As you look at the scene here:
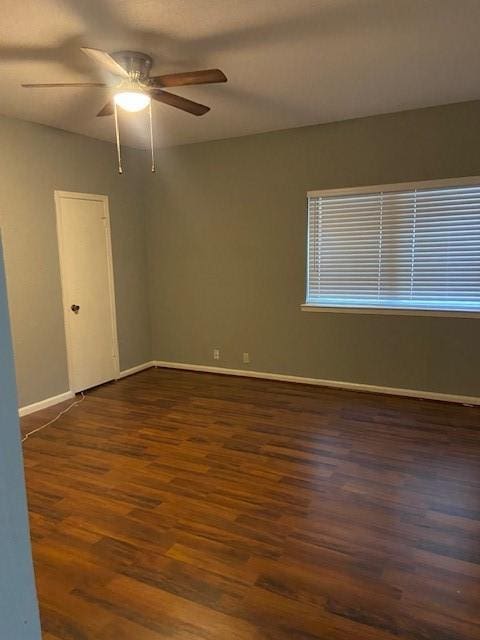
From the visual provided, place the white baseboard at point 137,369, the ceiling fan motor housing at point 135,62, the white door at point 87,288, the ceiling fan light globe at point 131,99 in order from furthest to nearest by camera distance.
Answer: the white baseboard at point 137,369 < the white door at point 87,288 < the ceiling fan light globe at point 131,99 < the ceiling fan motor housing at point 135,62

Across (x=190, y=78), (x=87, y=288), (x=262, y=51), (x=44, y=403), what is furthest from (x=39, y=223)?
(x=262, y=51)

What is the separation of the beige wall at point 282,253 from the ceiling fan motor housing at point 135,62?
6.80 feet

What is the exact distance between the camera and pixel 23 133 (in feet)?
13.0

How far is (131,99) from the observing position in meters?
2.83

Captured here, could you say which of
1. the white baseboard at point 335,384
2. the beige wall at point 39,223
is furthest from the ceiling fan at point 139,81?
the white baseboard at point 335,384

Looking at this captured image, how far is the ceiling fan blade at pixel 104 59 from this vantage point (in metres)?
2.23

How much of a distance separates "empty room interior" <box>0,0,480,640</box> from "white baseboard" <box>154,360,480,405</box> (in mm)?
22

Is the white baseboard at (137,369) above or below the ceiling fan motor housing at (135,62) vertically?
below

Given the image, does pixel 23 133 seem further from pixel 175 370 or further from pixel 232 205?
pixel 175 370

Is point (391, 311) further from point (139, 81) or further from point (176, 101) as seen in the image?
point (139, 81)

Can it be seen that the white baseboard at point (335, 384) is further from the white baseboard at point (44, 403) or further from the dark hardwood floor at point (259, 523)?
the white baseboard at point (44, 403)

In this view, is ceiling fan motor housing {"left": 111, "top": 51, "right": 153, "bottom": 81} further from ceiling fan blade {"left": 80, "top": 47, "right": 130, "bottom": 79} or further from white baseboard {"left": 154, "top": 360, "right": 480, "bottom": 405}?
white baseboard {"left": 154, "top": 360, "right": 480, "bottom": 405}

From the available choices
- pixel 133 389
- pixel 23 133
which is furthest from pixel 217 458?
pixel 23 133

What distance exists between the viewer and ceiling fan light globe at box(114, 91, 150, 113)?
2.80 m
